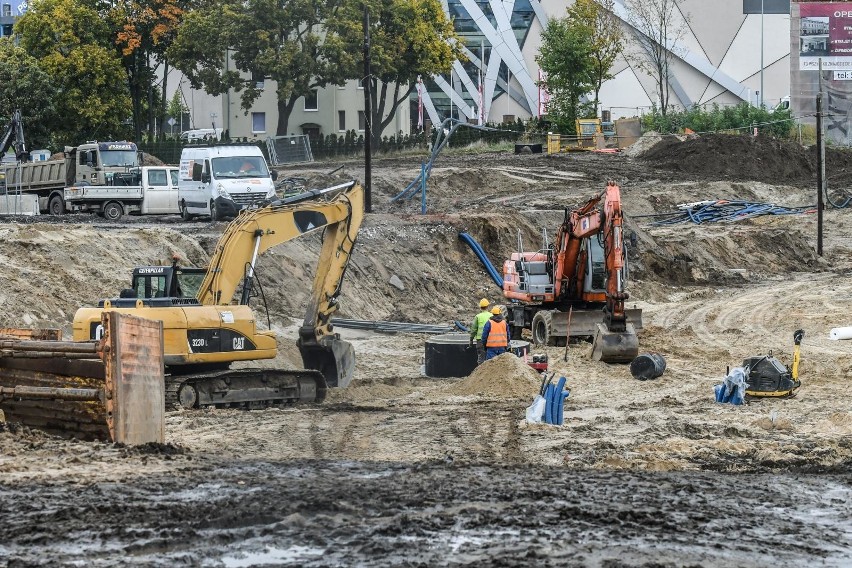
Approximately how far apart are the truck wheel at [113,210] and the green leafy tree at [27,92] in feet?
63.1

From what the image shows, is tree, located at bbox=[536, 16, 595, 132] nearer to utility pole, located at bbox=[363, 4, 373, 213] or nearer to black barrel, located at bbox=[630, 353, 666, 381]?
utility pole, located at bbox=[363, 4, 373, 213]

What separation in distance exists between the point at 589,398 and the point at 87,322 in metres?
7.16

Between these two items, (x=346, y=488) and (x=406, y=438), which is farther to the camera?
(x=406, y=438)

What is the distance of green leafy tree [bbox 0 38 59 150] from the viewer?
55.8 meters

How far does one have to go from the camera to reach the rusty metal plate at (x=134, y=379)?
500 inches

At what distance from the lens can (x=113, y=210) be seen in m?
38.9

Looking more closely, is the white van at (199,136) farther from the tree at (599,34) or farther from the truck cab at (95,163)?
the truck cab at (95,163)

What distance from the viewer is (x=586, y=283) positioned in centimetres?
2453

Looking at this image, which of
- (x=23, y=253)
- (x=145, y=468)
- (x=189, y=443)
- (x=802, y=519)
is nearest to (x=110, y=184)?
(x=23, y=253)

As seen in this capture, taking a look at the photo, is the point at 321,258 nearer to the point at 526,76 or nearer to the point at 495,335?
the point at 495,335

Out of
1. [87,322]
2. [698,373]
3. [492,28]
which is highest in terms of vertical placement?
[492,28]

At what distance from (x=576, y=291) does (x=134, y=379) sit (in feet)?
42.9

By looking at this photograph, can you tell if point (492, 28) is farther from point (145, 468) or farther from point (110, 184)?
point (145, 468)

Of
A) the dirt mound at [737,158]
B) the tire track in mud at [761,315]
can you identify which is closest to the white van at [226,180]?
the tire track in mud at [761,315]
